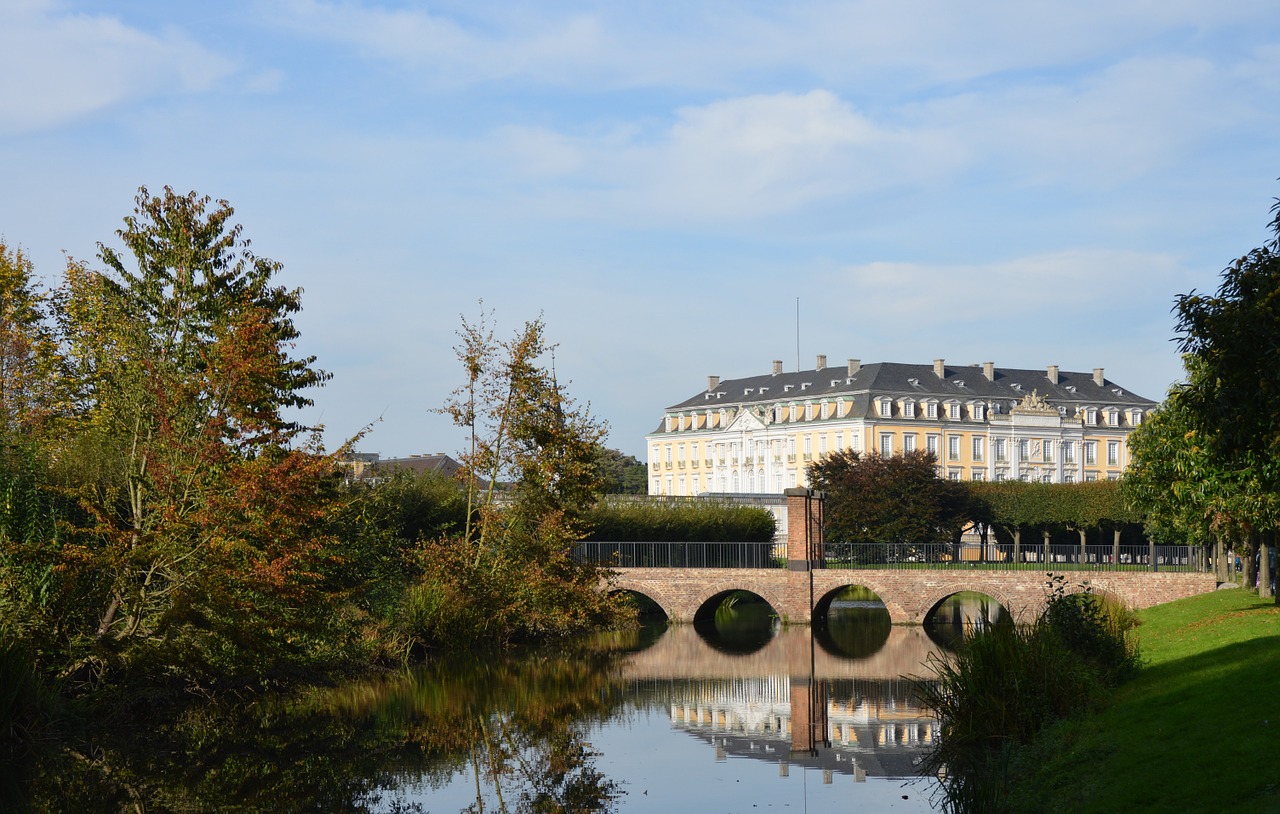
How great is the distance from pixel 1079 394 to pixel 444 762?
9582 cm

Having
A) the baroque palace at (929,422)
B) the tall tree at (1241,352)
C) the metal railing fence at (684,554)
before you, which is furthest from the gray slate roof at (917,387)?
the tall tree at (1241,352)

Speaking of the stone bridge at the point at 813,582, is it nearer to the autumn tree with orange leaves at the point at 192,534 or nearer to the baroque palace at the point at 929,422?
the autumn tree with orange leaves at the point at 192,534

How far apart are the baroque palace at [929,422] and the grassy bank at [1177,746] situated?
7827 centimetres

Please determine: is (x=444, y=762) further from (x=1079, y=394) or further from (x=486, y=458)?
(x=1079, y=394)

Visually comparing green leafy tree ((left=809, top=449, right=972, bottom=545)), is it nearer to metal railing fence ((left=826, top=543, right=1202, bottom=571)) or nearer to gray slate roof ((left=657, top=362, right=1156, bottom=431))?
metal railing fence ((left=826, top=543, right=1202, bottom=571))

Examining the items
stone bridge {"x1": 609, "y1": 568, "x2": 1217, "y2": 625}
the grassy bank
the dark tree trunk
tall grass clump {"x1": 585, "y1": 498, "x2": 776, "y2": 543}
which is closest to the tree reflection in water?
the grassy bank

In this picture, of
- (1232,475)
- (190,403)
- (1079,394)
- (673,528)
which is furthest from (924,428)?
(190,403)

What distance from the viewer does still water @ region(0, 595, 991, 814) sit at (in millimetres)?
14836

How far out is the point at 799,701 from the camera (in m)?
24.7

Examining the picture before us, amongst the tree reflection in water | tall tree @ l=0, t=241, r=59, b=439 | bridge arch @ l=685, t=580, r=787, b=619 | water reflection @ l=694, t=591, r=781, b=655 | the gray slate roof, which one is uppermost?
the gray slate roof

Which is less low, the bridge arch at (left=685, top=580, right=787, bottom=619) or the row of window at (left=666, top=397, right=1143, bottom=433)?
the row of window at (left=666, top=397, right=1143, bottom=433)

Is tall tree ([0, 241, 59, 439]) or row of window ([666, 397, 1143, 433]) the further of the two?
row of window ([666, 397, 1143, 433])

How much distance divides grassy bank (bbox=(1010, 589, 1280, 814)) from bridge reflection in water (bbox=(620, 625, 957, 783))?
294 cm

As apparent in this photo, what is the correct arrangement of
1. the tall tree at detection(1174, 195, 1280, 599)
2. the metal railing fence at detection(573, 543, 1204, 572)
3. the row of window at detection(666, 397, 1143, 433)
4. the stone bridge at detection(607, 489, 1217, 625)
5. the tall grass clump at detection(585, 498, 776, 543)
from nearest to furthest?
the tall tree at detection(1174, 195, 1280, 599), the stone bridge at detection(607, 489, 1217, 625), the metal railing fence at detection(573, 543, 1204, 572), the tall grass clump at detection(585, 498, 776, 543), the row of window at detection(666, 397, 1143, 433)
